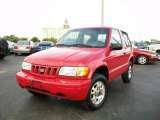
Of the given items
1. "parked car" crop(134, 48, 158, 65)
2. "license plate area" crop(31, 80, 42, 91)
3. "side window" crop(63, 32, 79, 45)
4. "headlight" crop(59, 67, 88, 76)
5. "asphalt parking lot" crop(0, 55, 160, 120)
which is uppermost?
"side window" crop(63, 32, 79, 45)

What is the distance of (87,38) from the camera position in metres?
4.99

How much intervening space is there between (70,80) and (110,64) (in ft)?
4.41

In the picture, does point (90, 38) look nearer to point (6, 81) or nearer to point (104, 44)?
point (104, 44)

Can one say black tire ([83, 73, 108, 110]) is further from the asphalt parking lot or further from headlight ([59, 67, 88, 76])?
headlight ([59, 67, 88, 76])

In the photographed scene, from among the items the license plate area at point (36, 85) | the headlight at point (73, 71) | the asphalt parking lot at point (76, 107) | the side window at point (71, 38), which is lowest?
the asphalt parking lot at point (76, 107)

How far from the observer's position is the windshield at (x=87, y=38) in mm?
4754

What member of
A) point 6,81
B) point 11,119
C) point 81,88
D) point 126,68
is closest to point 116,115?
point 81,88

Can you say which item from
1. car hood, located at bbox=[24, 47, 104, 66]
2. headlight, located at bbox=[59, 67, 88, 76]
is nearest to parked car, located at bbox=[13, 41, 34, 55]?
car hood, located at bbox=[24, 47, 104, 66]

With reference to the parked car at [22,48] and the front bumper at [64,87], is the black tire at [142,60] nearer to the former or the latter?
the front bumper at [64,87]

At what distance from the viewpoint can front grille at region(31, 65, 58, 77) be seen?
3765 millimetres

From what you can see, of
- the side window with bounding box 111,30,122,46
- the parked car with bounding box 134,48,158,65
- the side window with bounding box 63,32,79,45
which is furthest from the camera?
the parked car with bounding box 134,48,158,65

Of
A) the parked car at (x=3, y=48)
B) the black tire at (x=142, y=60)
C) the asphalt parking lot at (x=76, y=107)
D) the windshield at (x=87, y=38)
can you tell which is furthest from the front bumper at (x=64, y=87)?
the parked car at (x=3, y=48)

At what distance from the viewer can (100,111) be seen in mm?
4109

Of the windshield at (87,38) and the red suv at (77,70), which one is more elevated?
the windshield at (87,38)
